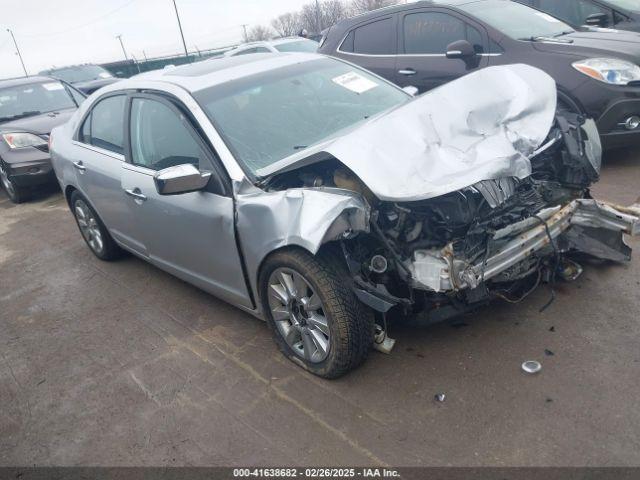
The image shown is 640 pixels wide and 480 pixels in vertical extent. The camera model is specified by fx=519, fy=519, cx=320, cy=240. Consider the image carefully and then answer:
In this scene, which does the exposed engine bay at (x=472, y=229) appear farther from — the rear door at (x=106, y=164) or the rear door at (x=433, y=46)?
the rear door at (x=433, y=46)

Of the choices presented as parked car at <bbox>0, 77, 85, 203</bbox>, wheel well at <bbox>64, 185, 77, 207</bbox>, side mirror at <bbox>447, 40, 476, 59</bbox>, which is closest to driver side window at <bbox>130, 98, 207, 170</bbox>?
wheel well at <bbox>64, 185, 77, 207</bbox>

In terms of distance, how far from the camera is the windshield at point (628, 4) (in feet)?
22.6

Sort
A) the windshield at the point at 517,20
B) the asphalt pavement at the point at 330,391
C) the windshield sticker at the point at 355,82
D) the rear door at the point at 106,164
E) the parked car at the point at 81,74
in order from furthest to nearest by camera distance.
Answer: the parked car at the point at 81,74 → the windshield at the point at 517,20 → the rear door at the point at 106,164 → the windshield sticker at the point at 355,82 → the asphalt pavement at the point at 330,391

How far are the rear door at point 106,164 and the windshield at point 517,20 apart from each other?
390cm

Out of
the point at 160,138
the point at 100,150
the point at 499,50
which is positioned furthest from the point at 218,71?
the point at 499,50

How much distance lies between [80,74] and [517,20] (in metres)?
11.9

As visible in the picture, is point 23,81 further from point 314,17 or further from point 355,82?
point 314,17

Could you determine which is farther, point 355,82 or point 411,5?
point 411,5

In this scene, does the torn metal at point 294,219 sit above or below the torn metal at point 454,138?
below

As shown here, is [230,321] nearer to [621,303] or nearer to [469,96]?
[469,96]

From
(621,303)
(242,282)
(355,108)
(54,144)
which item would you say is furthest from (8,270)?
(621,303)

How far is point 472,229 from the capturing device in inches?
100

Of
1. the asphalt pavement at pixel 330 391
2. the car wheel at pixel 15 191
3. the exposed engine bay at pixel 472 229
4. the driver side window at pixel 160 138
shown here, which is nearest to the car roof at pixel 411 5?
the exposed engine bay at pixel 472 229

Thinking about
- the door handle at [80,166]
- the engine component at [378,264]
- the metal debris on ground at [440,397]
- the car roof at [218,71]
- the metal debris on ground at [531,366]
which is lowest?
the metal debris on ground at [440,397]
